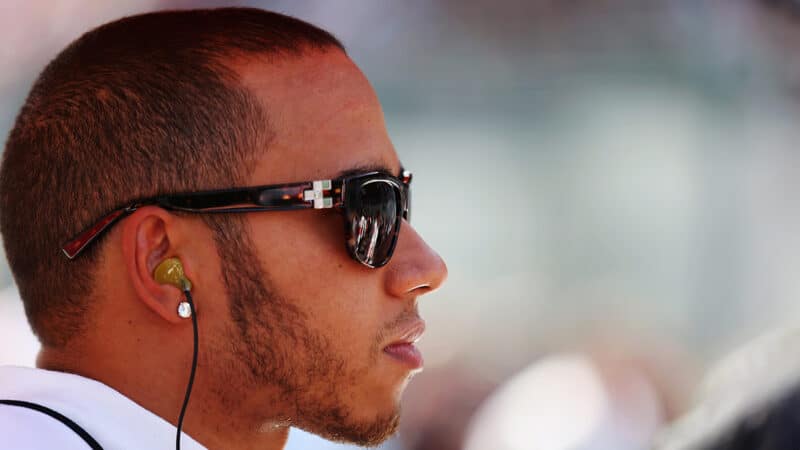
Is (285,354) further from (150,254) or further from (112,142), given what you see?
(112,142)

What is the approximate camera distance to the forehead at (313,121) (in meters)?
1.64

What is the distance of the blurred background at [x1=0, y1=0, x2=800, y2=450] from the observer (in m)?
4.02

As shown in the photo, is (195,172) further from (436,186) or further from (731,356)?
(731,356)

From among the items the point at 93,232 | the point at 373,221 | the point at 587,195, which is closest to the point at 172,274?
the point at 93,232

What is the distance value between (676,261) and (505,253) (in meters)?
0.94

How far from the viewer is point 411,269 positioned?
5.69 ft

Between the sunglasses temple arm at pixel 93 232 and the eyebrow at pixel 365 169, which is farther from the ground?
the eyebrow at pixel 365 169

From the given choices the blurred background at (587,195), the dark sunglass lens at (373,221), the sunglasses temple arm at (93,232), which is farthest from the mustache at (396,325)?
the blurred background at (587,195)

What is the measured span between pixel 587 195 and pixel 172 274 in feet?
10.8

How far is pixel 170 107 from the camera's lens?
1.59 m

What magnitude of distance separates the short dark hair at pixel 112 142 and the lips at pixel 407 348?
1.49 feet

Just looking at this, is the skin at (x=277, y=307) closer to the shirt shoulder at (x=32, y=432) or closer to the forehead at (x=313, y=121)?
the forehead at (x=313, y=121)

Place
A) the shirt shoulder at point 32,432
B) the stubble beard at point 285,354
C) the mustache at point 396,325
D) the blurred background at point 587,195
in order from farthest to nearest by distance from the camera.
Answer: the blurred background at point 587,195, the mustache at point 396,325, the stubble beard at point 285,354, the shirt shoulder at point 32,432

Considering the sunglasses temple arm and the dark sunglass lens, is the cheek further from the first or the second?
the sunglasses temple arm
